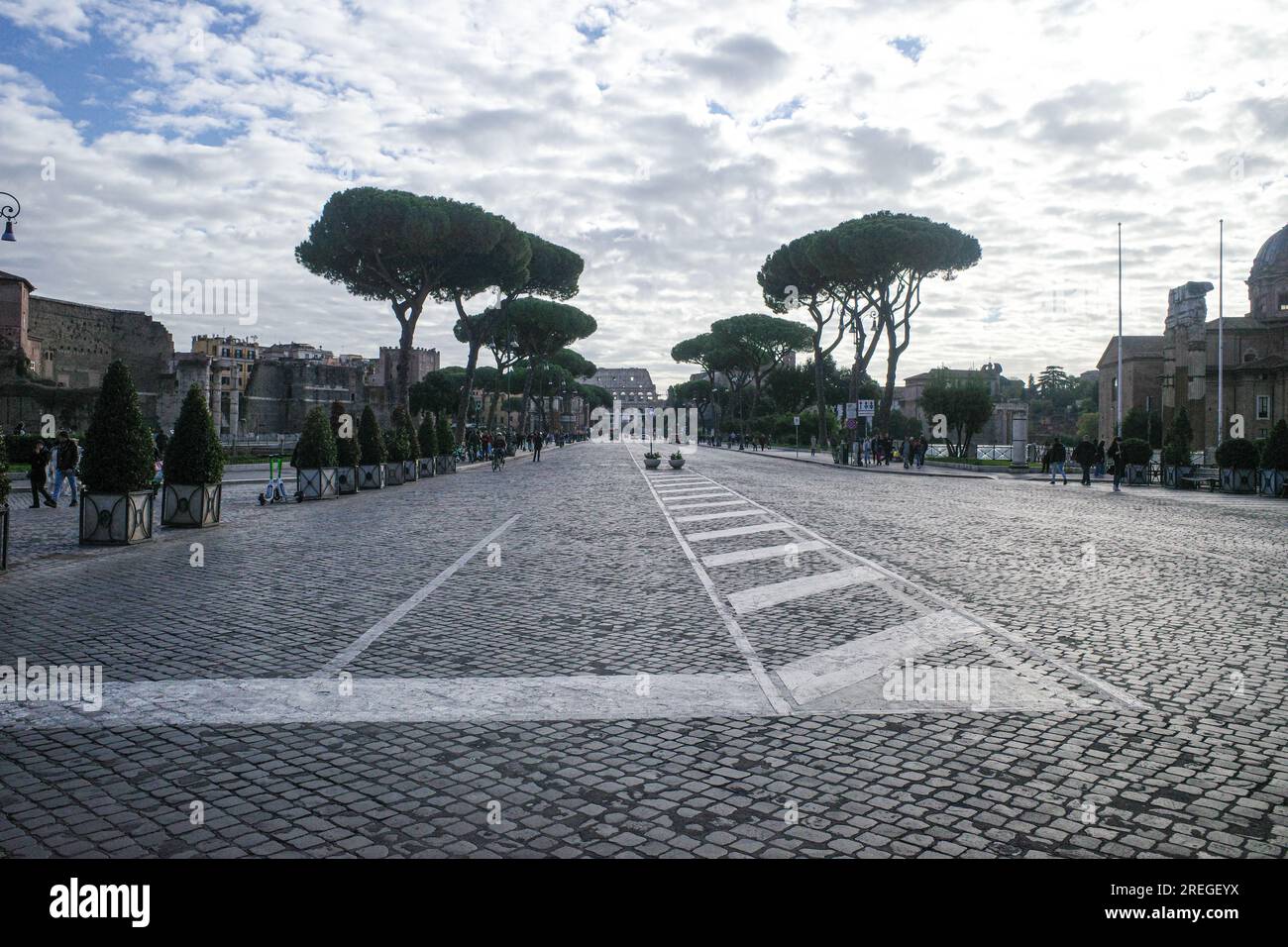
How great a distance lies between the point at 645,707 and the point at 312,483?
18761mm

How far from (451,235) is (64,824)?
127 feet

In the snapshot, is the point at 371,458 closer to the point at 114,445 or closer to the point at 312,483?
the point at 312,483

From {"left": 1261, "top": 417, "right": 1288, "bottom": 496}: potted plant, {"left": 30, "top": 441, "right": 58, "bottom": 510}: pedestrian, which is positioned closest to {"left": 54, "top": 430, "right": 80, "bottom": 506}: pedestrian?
{"left": 30, "top": 441, "right": 58, "bottom": 510}: pedestrian

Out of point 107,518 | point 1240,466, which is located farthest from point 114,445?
point 1240,466

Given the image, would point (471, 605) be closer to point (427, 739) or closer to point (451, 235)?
point (427, 739)

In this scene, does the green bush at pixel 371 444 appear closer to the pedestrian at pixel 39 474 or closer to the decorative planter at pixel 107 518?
the pedestrian at pixel 39 474

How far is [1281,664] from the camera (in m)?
6.19

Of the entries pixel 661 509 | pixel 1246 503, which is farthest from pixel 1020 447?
pixel 661 509

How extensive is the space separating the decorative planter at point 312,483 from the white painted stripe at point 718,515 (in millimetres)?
9366

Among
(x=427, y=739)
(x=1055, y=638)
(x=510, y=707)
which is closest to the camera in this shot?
(x=427, y=739)

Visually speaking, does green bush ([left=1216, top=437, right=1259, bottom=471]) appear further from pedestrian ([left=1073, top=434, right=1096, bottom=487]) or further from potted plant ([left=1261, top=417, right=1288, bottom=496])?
pedestrian ([left=1073, top=434, right=1096, bottom=487])
